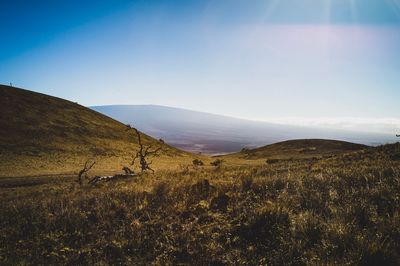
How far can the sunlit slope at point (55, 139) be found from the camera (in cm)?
3791

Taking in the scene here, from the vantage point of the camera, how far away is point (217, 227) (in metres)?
6.05

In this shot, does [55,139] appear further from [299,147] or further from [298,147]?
[299,147]

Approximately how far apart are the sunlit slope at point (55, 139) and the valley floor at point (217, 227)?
28354mm

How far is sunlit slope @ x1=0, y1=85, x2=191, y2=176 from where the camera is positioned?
1492 inches

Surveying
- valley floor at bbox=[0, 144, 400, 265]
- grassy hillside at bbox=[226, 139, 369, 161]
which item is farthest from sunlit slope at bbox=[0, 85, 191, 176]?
valley floor at bbox=[0, 144, 400, 265]

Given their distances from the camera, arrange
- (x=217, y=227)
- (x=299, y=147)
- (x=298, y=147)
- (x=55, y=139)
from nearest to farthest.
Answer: (x=217, y=227)
(x=55, y=139)
(x=299, y=147)
(x=298, y=147)

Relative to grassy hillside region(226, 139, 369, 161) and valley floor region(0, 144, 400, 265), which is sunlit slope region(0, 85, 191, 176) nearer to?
grassy hillside region(226, 139, 369, 161)

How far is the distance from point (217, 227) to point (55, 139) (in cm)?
5370

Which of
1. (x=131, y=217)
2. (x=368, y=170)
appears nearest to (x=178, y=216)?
(x=131, y=217)

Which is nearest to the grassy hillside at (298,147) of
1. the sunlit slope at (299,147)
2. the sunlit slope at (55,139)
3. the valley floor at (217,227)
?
the sunlit slope at (299,147)

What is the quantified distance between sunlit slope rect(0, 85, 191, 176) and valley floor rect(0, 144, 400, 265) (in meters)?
28.4

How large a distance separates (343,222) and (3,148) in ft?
162

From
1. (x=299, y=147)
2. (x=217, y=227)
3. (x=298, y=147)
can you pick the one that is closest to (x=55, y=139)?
(x=217, y=227)

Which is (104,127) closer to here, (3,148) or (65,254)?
(3,148)
